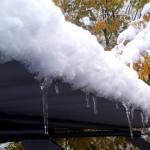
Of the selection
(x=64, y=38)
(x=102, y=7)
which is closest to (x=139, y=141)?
(x=64, y=38)

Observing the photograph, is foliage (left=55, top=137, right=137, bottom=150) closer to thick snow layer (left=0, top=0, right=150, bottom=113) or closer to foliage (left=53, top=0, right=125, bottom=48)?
foliage (left=53, top=0, right=125, bottom=48)

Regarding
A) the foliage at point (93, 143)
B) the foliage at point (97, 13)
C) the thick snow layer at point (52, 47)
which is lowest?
the thick snow layer at point (52, 47)

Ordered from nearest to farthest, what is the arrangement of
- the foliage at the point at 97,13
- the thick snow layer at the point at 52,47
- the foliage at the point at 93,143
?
the thick snow layer at the point at 52,47 < the foliage at the point at 93,143 < the foliage at the point at 97,13

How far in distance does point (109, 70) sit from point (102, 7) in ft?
21.3

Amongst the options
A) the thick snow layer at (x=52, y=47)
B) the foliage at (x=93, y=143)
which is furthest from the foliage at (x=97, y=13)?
the thick snow layer at (x=52, y=47)

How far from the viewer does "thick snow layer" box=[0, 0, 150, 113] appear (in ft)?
3.10

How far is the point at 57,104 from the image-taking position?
1812 mm

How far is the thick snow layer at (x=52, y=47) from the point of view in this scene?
94 cm

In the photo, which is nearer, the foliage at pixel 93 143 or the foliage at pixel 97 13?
the foliage at pixel 93 143

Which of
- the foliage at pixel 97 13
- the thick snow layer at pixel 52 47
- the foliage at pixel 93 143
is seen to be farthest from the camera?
the foliage at pixel 97 13

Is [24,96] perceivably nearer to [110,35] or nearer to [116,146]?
[116,146]

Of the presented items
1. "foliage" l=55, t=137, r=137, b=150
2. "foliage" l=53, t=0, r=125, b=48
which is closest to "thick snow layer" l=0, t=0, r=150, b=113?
"foliage" l=55, t=137, r=137, b=150

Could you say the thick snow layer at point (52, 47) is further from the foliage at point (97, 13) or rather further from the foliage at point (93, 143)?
the foliage at point (97, 13)

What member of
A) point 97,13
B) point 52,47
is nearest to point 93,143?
point 97,13
